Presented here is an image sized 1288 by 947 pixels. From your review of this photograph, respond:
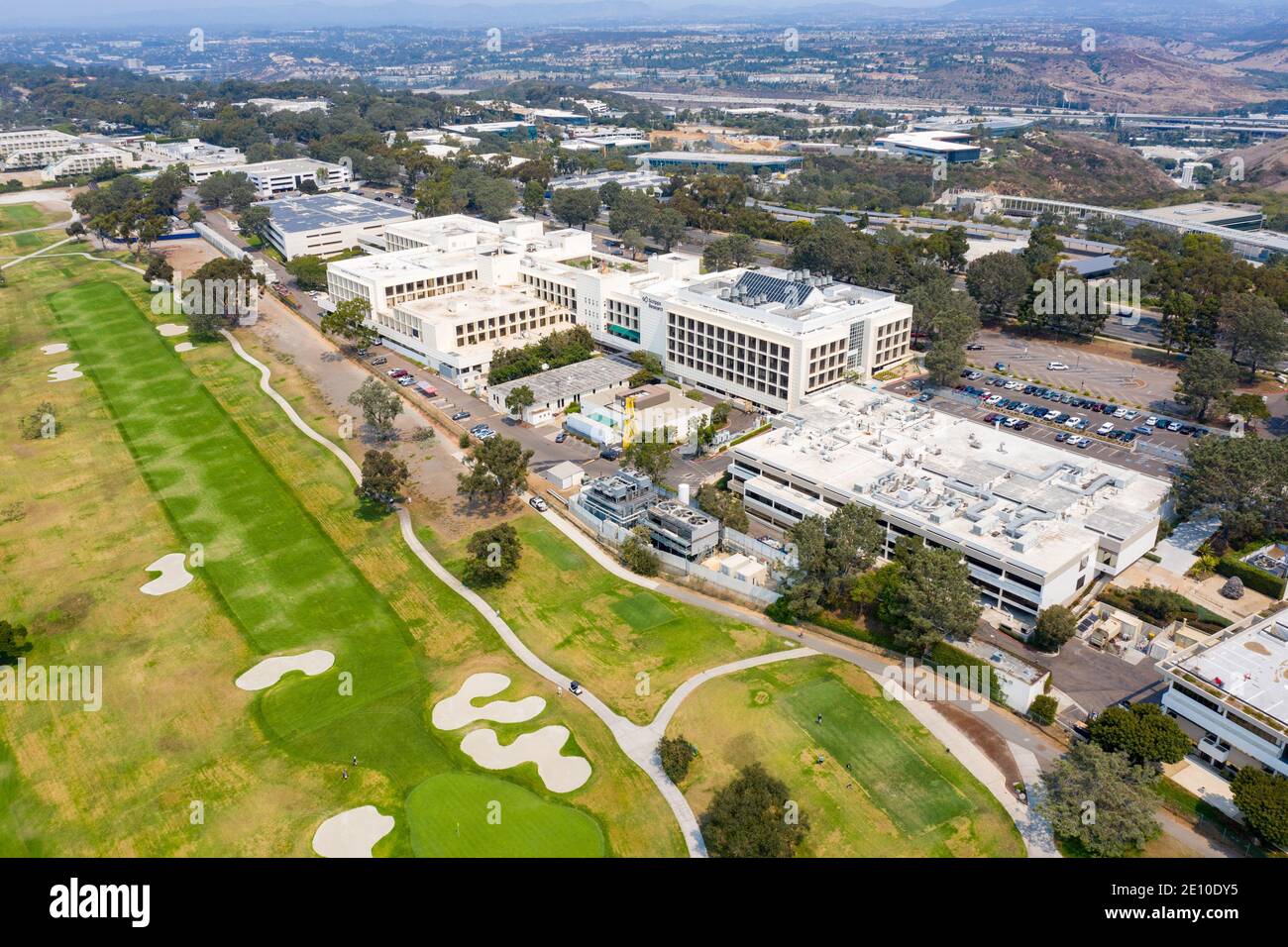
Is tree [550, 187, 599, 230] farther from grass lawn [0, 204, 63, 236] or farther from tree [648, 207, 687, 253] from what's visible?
grass lawn [0, 204, 63, 236]

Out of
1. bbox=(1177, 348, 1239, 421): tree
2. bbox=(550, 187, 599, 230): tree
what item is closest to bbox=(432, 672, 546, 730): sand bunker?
bbox=(1177, 348, 1239, 421): tree

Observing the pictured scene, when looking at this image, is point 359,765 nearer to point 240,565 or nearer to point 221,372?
point 240,565

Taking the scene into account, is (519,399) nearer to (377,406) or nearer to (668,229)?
(377,406)

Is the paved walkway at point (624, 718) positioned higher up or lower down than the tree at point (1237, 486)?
lower down

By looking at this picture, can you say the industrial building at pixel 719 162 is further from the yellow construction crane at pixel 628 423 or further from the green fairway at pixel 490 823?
the green fairway at pixel 490 823

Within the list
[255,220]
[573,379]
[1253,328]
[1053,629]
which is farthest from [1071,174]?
[1053,629]

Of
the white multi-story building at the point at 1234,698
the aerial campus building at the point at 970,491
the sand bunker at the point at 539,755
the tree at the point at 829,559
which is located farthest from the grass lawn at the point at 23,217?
the white multi-story building at the point at 1234,698
